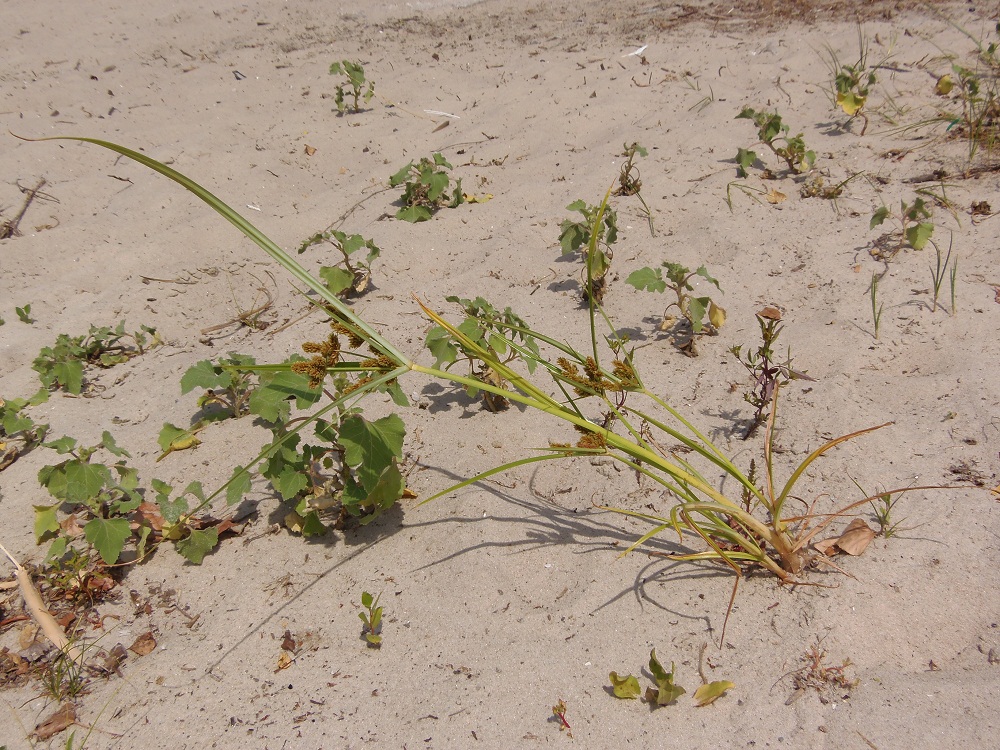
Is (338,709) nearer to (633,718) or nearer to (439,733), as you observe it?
(439,733)

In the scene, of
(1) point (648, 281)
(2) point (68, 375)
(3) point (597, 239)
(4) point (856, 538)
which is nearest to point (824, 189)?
(3) point (597, 239)

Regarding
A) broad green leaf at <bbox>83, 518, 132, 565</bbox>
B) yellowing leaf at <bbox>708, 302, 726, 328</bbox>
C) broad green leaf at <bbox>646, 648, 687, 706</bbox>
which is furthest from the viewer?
yellowing leaf at <bbox>708, 302, 726, 328</bbox>

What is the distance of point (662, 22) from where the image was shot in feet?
17.4

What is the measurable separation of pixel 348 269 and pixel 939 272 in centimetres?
230

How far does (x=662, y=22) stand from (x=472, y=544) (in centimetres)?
458

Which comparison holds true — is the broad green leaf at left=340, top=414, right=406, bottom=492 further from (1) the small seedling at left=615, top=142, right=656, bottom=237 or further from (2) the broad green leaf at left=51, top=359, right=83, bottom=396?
(1) the small seedling at left=615, top=142, right=656, bottom=237

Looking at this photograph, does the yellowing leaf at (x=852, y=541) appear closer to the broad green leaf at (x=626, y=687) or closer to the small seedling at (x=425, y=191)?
the broad green leaf at (x=626, y=687)

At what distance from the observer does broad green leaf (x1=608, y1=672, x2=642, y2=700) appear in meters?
1.63

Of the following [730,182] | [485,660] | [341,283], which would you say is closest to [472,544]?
[485,660]

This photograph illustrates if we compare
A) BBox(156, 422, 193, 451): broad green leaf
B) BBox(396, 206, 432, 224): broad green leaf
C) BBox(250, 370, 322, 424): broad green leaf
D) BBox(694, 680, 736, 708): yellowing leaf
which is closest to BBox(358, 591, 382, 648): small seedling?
BBox(250, 370, 322, 424): broad green leaf

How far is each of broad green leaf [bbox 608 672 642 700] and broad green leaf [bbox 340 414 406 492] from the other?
0.74m

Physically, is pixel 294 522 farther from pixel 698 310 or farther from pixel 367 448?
pixel 698 310

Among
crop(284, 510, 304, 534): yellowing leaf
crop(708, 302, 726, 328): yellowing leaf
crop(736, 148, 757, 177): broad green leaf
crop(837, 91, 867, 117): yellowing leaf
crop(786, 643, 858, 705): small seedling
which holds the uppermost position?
crop(837, 91, 867, 117): yellowing leaf

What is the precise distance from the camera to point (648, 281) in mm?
2650
